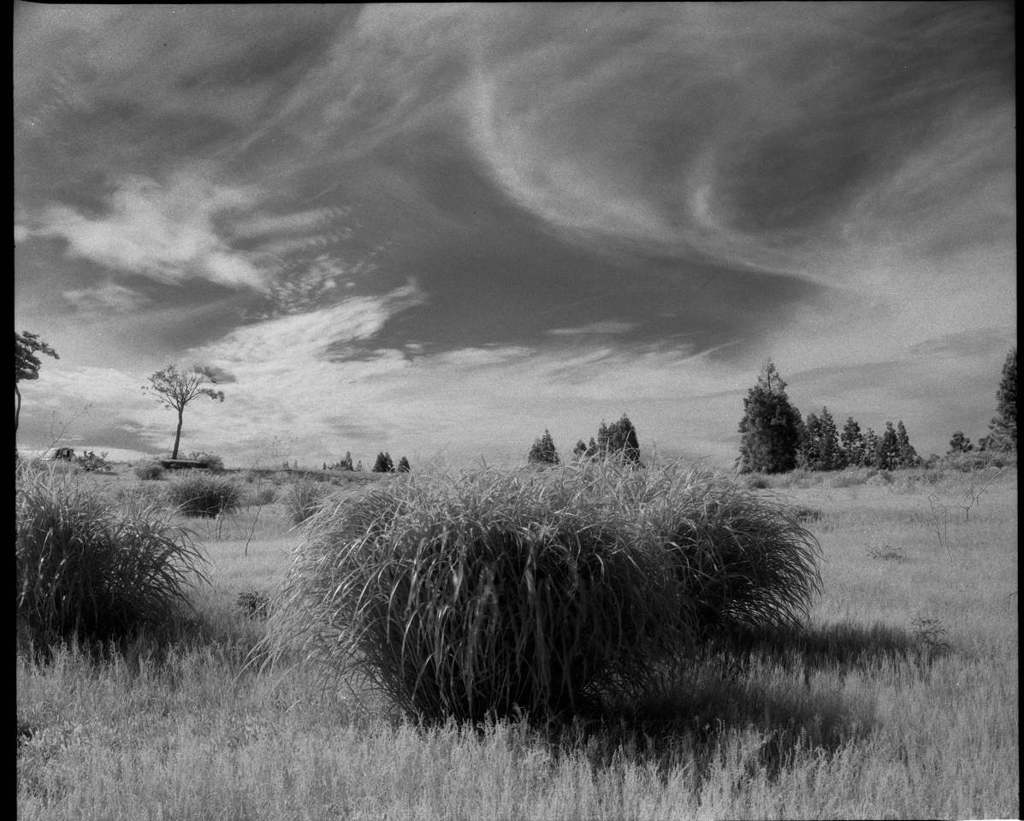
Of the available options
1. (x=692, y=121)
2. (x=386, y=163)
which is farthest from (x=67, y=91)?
(x=692, y=121)

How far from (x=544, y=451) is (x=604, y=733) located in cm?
148

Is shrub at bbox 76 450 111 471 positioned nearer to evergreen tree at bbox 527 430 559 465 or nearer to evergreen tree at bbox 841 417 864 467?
evergreen tree at bbox 527 430 559 465

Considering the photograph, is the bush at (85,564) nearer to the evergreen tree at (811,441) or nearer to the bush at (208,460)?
the bush at (208,460)

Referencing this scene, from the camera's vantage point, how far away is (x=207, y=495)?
10.0 meters

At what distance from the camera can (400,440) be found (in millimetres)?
3910

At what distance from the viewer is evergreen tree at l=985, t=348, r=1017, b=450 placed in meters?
3.48

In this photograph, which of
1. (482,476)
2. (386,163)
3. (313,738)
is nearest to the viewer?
(313,738)

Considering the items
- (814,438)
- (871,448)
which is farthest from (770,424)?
(871,448)

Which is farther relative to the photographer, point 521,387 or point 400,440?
point 521,387

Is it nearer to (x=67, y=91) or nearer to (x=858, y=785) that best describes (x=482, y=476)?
(x=858, y=785)

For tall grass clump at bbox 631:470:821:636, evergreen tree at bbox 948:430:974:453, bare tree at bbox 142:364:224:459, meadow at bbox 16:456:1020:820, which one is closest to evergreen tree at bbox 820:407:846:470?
evergreen tree at bbox 948:430:974:453

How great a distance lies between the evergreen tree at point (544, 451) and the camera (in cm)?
382

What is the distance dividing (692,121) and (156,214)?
2641 millimetres

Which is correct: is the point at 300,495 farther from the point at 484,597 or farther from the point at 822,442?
the point at 484,597
